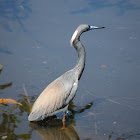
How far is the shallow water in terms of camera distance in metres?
4.85

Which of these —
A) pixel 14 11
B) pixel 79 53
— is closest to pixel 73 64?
pixel 79 53

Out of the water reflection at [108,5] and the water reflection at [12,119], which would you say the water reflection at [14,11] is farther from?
the water reflection at [12,119]

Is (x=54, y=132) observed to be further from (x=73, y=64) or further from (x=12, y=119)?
(x=73, y=64)

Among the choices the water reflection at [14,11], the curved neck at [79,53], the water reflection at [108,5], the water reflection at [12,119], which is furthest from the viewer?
the water reflection at [108,5]

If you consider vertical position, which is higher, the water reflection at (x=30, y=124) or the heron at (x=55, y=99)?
the heron at (x=55, y=99)

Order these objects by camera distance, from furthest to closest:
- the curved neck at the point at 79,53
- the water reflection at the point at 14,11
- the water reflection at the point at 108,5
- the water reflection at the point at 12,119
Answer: the water reflection at the point at 108,5 < the water reflection at the point at 14,11 < the curved neck at the point at 79,53 < the water reflection at the point at 12,119

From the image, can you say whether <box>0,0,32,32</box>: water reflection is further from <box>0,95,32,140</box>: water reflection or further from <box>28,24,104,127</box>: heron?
<box>28,24,104,127</box>: heron

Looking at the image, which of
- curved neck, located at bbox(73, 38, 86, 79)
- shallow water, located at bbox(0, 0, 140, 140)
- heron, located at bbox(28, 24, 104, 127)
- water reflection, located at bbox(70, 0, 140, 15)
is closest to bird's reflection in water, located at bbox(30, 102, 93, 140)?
shallow water, located at bbox(0, 0, 140, 140)

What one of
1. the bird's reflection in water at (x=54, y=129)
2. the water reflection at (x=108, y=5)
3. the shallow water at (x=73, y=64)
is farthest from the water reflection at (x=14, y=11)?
the bird's reflection in water at (x=54, y=129)

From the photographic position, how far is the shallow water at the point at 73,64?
4848mm

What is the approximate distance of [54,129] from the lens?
4.87 m

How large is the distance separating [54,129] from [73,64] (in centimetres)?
221

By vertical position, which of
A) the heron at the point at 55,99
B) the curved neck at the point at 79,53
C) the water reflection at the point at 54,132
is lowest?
the water reflection at the point at 54,132

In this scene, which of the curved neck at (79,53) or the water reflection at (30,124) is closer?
the water reflection at (30,124)
